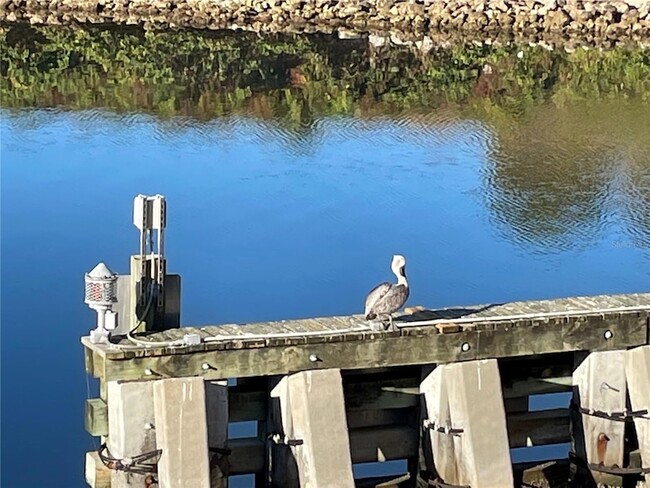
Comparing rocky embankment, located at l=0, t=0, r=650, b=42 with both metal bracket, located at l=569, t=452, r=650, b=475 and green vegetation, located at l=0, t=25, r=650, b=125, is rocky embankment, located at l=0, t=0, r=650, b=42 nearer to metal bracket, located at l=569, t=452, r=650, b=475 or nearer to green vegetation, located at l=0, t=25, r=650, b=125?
green vegetation, located at l=0, t=25, r=650, b=125

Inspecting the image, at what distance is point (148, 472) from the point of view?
21.2 ft

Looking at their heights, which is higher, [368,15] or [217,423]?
[368,15]

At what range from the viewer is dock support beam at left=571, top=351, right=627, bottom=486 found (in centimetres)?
721

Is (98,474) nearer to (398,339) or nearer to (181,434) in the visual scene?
(181,434)

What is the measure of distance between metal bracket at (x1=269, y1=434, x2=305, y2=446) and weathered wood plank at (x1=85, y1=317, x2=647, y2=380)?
0.99 feet

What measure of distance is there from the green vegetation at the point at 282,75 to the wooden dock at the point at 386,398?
14828 mm

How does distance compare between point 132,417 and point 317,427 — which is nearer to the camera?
point 132,417

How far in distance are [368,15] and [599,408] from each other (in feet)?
91.9

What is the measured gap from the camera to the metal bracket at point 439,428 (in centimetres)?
681

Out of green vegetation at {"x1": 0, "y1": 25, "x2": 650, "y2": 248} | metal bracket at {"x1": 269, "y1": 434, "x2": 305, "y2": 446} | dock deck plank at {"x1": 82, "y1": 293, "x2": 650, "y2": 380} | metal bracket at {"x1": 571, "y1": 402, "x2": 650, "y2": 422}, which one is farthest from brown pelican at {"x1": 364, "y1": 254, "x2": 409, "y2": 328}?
green vegetation at {"x1": 0, "y1": 25, "x2": 650, "y2": 248}

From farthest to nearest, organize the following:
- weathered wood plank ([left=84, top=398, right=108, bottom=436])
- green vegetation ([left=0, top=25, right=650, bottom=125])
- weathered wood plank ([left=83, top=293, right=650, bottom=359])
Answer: green vegetation ([left=0, top=25, right=650, bottom=125])
weathered wood plank ([left=83, top=293, right=650, bottom=359])
weathered wood plank ([left=84, top=398, right=108, bottom=436])

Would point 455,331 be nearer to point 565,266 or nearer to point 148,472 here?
point 148,472

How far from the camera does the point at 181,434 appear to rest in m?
6.32

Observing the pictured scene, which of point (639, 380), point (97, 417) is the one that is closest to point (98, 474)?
point (97, 417)
